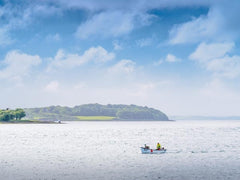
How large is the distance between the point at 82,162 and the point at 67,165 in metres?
4.62

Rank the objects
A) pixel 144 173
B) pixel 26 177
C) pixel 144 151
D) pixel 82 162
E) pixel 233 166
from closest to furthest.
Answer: pixel 26 177 → pixel 144 173 → pixel 233 166 → pixel 82 162 → pixel 144 151

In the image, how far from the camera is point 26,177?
43188 mm

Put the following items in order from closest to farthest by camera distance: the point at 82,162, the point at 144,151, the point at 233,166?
1. the point at 233,166
2. the point at 82,162
3. the point at 144,151

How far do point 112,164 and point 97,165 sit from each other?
3.02 meters

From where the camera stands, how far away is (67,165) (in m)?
54.4

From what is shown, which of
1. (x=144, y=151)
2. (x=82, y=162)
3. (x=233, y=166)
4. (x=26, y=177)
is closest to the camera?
(x=26, y=177)

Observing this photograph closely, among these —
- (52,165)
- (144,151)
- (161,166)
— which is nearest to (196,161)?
(161,166)

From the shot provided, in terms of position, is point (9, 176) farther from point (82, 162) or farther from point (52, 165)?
point (82, 162)

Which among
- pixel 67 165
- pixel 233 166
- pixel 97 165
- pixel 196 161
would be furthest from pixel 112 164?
pixel 233 166

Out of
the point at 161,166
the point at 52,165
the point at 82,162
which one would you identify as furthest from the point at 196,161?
the point at 52,165

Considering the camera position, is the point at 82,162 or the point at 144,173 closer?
the point at 144,173

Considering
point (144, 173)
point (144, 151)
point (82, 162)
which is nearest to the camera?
point (144, 173)

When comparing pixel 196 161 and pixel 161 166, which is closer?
pixel 161 166

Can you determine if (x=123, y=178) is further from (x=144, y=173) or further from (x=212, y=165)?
(x=212, y=165)
